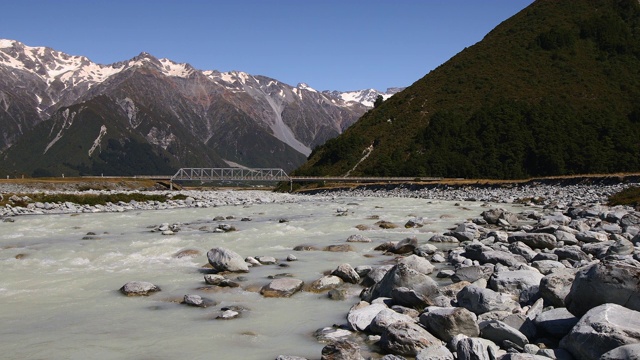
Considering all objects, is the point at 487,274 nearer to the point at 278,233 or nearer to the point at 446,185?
the point at 278,233

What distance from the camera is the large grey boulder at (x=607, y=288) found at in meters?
8.00

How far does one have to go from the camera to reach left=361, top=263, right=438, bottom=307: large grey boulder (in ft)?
35.0

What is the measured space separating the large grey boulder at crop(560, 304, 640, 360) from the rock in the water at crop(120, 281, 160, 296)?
9618 millimetres

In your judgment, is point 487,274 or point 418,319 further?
point 487,274

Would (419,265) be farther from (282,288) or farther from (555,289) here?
(555,289)

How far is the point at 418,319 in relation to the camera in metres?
9.56

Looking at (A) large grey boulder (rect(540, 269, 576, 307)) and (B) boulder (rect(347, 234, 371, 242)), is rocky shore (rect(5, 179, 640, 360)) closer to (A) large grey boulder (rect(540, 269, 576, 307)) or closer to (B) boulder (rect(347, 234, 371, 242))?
(A) large grey boulder (rect(540, 269, 576, 307))

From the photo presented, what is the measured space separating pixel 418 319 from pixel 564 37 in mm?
141920

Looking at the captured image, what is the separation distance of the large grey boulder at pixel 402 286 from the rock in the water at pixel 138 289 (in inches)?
216

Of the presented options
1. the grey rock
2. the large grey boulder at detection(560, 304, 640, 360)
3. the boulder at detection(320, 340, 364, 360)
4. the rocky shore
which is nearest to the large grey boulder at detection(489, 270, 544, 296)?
the rocky shore

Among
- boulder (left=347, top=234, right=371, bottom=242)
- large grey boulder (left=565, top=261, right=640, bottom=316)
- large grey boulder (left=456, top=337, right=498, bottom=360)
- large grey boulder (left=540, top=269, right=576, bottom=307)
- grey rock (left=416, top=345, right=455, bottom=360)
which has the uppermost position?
large grey boulder (left=565, top=261, right=640, bottom=316)

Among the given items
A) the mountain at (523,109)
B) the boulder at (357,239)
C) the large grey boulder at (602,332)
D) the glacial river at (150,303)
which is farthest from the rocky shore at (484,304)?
the mountain at (523,109)

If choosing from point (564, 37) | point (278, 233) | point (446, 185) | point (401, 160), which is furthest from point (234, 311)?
point (564, 37)

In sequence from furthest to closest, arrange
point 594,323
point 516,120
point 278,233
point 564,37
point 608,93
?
point 564,37
point 608,93
point 516,120
point 278,233
point 594,323
